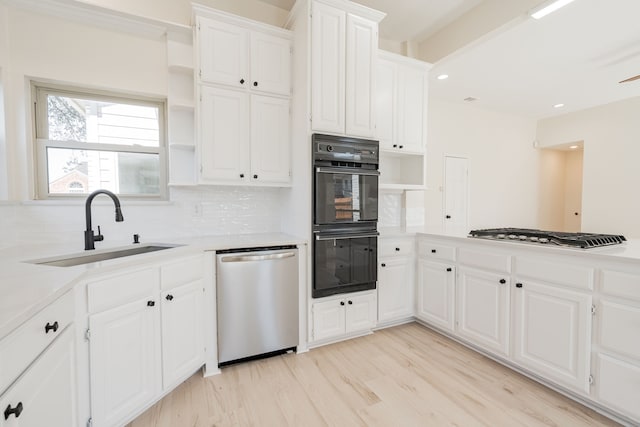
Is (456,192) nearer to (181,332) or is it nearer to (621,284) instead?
(621,284)

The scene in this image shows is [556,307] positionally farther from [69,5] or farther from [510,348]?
[69,5]

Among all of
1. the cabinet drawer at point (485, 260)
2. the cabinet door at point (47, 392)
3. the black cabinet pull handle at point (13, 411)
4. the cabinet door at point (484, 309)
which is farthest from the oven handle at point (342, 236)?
the black cabinet pull handle at point (13, 411)

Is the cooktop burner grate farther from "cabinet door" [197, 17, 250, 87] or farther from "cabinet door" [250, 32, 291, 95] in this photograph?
"cabinet door" [197, 17, 250, 87]

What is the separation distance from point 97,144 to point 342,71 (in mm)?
2156

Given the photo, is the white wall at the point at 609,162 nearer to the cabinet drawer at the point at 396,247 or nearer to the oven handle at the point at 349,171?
the cabinet drawer at the point at 396,247

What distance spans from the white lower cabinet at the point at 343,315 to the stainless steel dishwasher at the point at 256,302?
21cm

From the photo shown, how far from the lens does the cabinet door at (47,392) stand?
0.75 m

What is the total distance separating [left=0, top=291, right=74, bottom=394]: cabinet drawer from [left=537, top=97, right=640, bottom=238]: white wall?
22.1 ft

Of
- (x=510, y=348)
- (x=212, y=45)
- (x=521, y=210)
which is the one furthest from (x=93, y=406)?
(x=521, y=210)

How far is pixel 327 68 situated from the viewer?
2.36m

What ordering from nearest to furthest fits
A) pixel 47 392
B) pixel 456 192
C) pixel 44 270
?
1. pixel 47 392
2. pixel 44 270
3. pixel 456 192

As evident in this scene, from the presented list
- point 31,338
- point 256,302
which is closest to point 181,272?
point 256,302

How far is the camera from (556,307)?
5.95ft

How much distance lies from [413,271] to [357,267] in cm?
79
